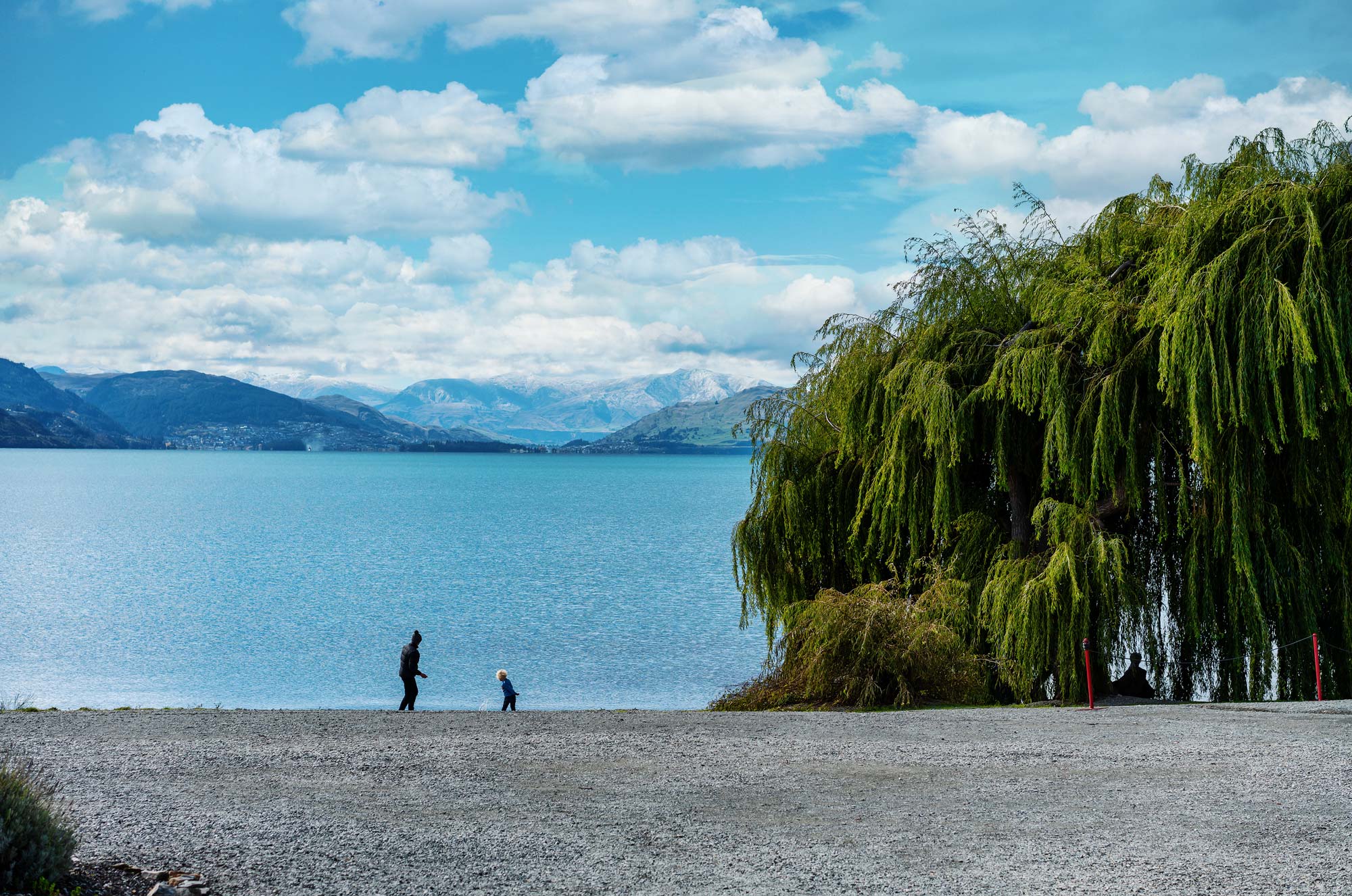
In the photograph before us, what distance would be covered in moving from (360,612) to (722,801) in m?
43.1

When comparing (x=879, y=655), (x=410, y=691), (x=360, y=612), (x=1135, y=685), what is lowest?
(x=360, y=612)

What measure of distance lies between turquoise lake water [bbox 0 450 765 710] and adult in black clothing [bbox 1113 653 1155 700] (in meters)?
14.6

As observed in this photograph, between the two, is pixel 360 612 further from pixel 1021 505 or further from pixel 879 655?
pixel 1021 505

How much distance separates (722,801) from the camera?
11.2 meters

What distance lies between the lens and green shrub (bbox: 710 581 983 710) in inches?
792

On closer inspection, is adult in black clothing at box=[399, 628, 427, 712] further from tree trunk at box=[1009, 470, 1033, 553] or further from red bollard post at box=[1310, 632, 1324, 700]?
red bollard post at box=[1310, 632, 1324, 700]

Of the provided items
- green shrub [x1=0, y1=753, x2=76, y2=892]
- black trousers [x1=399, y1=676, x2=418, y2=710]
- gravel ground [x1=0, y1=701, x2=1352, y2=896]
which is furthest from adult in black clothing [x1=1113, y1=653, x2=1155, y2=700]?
green shrub [x1=0, y1=753, x2=76, y2=892]

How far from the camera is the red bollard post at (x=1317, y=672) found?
59.6 ft

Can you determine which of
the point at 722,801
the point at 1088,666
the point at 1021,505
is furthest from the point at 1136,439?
the point at 722,801

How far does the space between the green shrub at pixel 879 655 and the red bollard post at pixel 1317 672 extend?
218 inches

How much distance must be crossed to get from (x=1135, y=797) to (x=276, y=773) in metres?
9.60

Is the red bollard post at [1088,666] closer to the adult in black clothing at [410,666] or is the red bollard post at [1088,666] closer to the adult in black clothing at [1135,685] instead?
the adult in black clothing at [1135,685]

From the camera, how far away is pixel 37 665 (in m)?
37.3

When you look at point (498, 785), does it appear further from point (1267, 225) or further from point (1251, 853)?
point (1267, 225)
